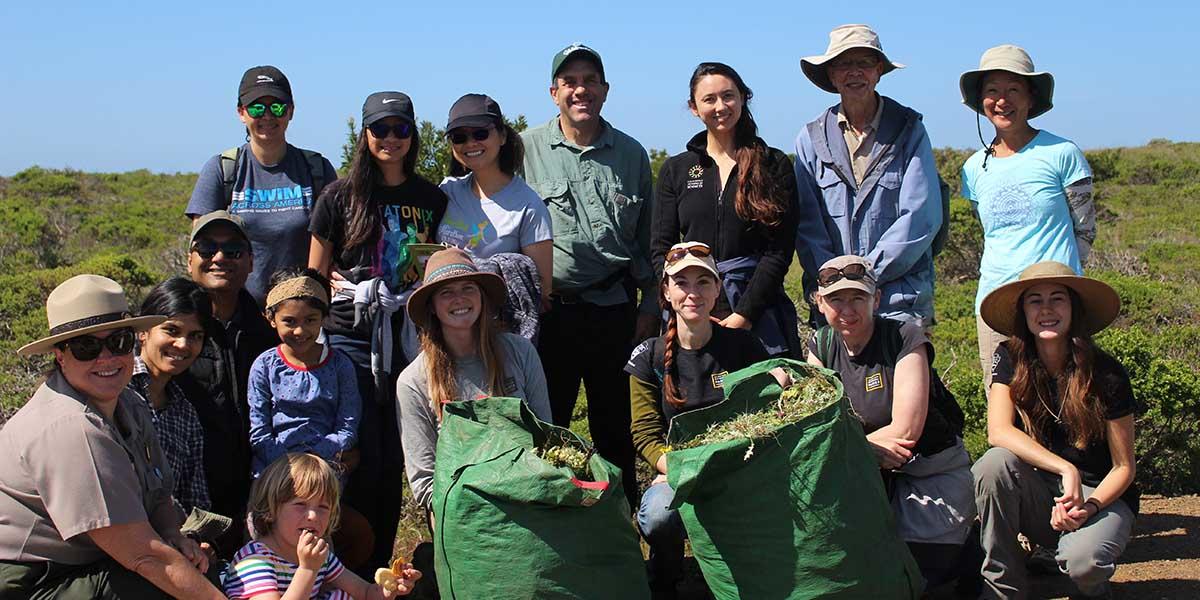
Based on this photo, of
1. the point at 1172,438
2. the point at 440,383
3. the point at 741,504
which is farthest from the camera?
the point at 1172,438

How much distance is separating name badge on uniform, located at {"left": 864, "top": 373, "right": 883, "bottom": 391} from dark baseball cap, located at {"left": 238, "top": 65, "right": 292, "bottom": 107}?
113 inches

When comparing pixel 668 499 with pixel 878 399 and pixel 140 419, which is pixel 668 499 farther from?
pixel 140 419

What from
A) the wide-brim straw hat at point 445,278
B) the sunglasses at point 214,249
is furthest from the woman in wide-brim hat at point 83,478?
the wide-brim straw hat at point 445,278

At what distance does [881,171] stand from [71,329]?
11.0ft

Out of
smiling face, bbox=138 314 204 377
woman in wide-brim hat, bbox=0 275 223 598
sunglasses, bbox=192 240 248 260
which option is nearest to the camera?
woman in wide-brim hat, bbox=0 275 223 598

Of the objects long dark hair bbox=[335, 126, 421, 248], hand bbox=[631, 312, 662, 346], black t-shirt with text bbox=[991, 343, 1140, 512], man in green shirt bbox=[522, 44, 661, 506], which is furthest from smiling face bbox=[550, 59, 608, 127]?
black t-shirt with text bbox=[991, 343, 1140, 512]

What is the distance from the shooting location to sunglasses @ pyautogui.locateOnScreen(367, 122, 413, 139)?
501cm

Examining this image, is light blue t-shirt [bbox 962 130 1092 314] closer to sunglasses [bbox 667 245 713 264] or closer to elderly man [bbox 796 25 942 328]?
elderly man [bbox 796 25 942 328]

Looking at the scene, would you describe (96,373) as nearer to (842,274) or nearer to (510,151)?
(510,151)

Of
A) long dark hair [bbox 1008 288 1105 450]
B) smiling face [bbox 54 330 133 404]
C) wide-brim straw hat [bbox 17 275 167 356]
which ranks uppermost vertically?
wide-brim straw hat [bbox 17 275 167 356]

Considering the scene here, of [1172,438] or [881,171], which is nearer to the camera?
[881,171]

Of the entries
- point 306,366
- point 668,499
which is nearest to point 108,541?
point 306,366

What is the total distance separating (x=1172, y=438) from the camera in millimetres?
6188

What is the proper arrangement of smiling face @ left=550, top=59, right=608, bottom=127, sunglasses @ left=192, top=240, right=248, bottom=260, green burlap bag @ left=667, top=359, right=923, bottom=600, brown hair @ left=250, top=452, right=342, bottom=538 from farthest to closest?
smiling face @ left=550, top=59, right=608, bottom=127
sunglasses @ left=192, top=240, right=248, bottom=260
brown hair @ left=250, top=452, right=342, bottom=538
green burlap bag @ left=667, top=359, right=923, bottom=600
